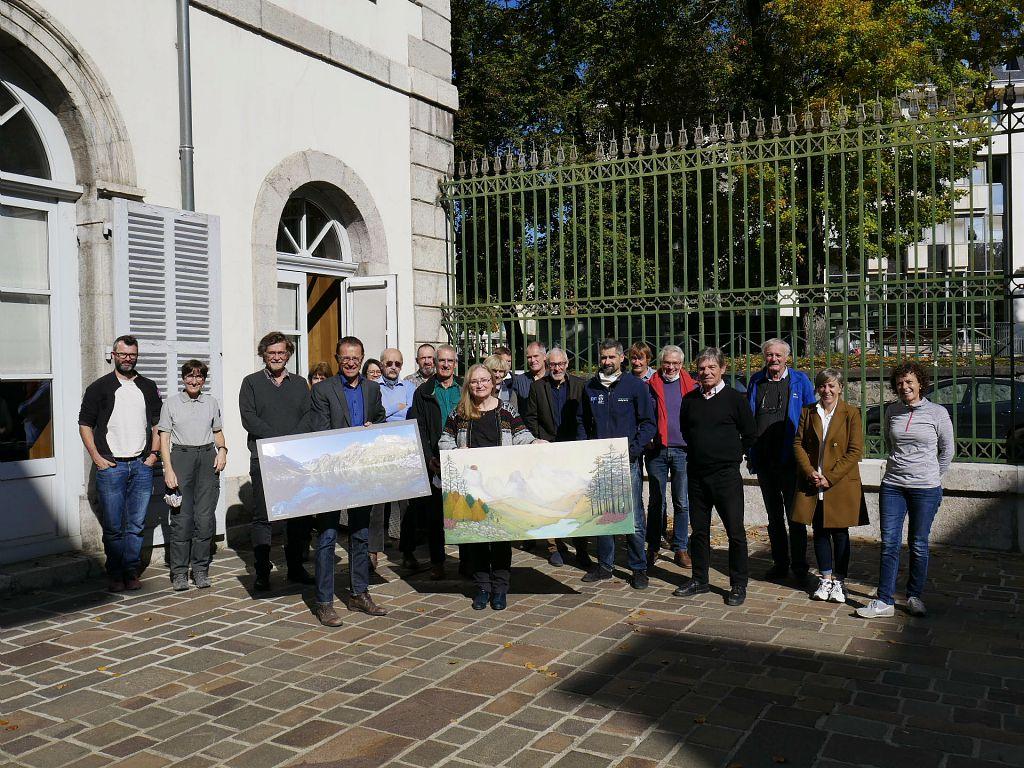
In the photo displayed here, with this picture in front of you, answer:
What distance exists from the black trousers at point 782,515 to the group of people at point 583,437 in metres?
0.01

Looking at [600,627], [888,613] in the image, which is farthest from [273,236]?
[888,613]

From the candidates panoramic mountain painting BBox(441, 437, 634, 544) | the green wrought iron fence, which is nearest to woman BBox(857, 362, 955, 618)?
the green wrought iron fence

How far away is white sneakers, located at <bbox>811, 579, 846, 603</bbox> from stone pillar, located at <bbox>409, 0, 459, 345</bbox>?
219 inches

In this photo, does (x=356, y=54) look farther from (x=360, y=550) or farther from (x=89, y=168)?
(x=360, y=550)

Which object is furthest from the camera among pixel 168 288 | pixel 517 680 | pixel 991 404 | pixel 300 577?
pixel 991 404

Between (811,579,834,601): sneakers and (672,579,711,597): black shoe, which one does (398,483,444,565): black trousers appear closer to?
(672,579,711,597): black shoe

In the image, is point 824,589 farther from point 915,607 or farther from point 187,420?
point 187,420

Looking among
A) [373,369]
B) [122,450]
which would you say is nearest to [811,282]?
[373,369]

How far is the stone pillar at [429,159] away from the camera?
10531 mm

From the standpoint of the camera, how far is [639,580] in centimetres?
660

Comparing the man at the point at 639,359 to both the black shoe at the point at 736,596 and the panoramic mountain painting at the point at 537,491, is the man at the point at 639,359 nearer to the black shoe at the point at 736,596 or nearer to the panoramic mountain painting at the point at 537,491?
the panoramic mountain painting at the point at 537,491

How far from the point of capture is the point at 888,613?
18.9ft

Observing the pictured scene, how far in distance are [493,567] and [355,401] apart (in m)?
1.52

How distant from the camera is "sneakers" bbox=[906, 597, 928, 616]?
18.9 feet
